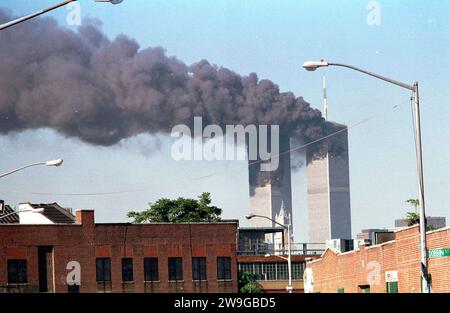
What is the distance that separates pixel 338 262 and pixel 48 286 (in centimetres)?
2189

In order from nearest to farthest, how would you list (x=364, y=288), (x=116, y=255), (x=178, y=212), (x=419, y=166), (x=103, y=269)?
(x=419, y=166) < (x=364, y=288) < (x=103, y=269) < (x=116, y=255) < (x=178, y=212)

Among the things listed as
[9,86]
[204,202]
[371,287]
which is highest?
[9,86]

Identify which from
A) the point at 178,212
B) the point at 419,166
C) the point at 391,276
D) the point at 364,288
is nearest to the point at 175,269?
the point at 364,288

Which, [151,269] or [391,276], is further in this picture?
[151,269]

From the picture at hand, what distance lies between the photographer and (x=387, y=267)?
59.2m

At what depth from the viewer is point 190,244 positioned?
281 ft

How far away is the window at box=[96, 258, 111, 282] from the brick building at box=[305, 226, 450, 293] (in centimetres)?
1673

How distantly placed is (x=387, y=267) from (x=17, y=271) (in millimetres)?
33185

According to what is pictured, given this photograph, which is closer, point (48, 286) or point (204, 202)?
point (48, 286)

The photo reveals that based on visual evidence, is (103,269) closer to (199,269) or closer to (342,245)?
(199,269)

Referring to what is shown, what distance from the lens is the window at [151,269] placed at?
250 feet
